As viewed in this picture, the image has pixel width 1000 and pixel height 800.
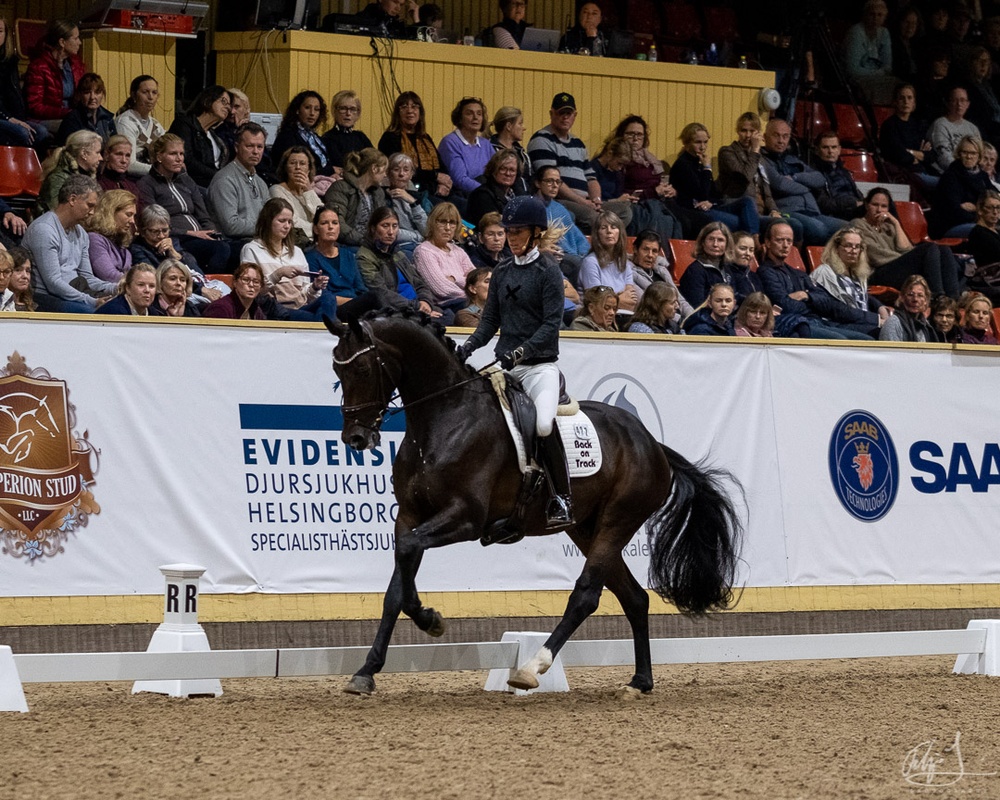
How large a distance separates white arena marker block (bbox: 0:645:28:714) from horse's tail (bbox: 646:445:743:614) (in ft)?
11.1

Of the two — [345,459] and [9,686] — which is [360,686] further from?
[345,459]

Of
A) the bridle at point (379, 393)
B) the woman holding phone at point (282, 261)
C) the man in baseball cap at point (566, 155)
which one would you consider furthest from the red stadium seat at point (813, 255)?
the bridle at point (379, 393)

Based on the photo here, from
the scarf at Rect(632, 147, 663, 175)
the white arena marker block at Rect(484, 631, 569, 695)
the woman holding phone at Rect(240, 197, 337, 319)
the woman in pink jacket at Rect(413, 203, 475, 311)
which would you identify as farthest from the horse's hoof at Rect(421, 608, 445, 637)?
the scarf at Rect(632, 147, 663, 175)

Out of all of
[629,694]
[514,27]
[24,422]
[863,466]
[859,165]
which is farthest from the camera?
[859,165]

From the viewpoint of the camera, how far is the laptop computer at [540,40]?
53.5ft

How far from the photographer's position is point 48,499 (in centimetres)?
838

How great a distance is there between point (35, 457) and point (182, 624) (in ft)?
4.53

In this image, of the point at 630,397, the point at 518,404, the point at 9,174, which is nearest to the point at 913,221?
the point at 630,397

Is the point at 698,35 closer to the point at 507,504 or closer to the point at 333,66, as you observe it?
the point at 333,66

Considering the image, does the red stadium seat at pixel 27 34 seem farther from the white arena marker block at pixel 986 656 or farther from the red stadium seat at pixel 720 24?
the white arena marker block at pixel 986 656

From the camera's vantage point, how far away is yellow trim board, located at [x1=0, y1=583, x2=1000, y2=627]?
27.6 ft

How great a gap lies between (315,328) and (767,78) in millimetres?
9518

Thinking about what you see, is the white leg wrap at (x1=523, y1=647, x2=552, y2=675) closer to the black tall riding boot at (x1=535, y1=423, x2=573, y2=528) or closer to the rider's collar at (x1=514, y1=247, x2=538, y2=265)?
the black tall riding boot at (x1=535, y1=423, x2=573, y2=528)

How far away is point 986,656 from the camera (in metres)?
→ 9.21
